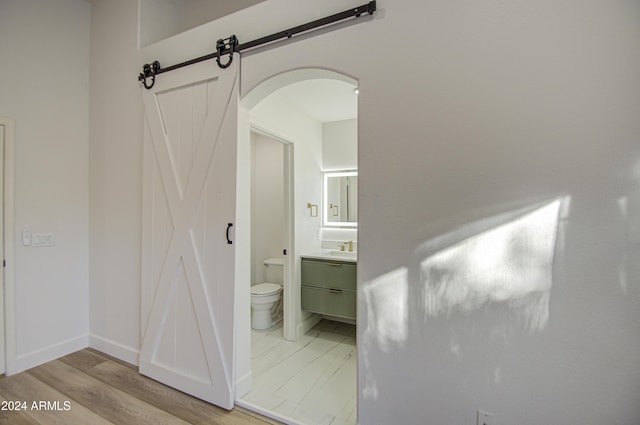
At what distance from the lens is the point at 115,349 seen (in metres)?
2.64

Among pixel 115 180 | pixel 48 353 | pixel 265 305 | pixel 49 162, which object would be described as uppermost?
pixel 49 162

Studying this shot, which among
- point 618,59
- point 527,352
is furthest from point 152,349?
point 618,59

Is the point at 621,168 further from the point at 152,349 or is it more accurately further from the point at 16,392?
the point at 16,392

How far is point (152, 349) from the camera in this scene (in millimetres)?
2326

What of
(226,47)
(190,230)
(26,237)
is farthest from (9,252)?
(226,47)

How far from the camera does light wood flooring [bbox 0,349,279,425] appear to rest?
1846mm

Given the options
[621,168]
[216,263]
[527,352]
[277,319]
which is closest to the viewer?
[621,168]

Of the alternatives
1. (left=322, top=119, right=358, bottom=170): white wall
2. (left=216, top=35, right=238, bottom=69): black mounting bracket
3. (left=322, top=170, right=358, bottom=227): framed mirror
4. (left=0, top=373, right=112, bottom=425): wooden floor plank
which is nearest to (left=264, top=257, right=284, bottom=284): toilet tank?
(left=322, top=170, right=358, bottom=227): framed mirror

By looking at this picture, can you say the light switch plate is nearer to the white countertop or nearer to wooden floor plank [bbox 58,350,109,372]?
wooden floor plank [bbox 58,350,109,372]

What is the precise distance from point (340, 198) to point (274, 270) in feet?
4.51

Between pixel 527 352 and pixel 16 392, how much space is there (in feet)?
11.2

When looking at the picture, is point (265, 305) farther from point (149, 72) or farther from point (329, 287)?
point (149, 72)

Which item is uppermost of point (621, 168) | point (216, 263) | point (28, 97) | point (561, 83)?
point (28, 97)

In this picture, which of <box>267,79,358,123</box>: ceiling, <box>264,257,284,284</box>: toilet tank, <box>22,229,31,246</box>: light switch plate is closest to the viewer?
<box>22,229,31,246</box>: light switch plate
